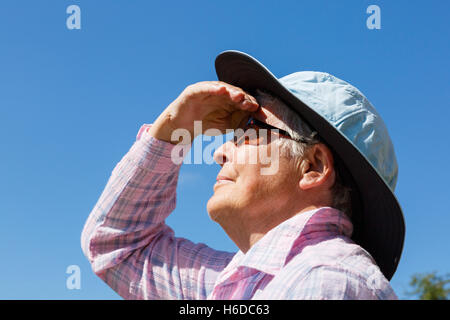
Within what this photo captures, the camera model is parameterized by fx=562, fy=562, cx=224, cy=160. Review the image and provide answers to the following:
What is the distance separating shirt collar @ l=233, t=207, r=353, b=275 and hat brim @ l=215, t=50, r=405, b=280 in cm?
33

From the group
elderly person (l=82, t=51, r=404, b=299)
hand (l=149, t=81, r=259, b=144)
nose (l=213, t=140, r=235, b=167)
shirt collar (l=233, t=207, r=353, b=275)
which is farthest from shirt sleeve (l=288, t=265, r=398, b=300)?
hand (l=149, t=81, r=259, b=144)

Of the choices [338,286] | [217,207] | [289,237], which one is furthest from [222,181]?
[338,286]

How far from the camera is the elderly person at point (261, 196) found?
2900mm

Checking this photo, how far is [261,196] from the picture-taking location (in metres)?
3.16

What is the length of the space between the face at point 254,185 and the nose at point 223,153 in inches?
2.5

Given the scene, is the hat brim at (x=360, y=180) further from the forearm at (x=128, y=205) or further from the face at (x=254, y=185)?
the forearm at (x=128, y=205)

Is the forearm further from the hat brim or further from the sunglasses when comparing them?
the hat brim

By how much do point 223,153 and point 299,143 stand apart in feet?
1.56

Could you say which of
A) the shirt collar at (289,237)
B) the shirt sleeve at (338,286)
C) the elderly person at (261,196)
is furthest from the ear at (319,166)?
the shirt sleeve at (338,286)

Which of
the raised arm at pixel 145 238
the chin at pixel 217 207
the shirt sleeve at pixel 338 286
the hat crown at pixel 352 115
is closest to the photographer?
the shirt sleeve at pixel 338 286

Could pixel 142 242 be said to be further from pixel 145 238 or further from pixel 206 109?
pixel 206 109
